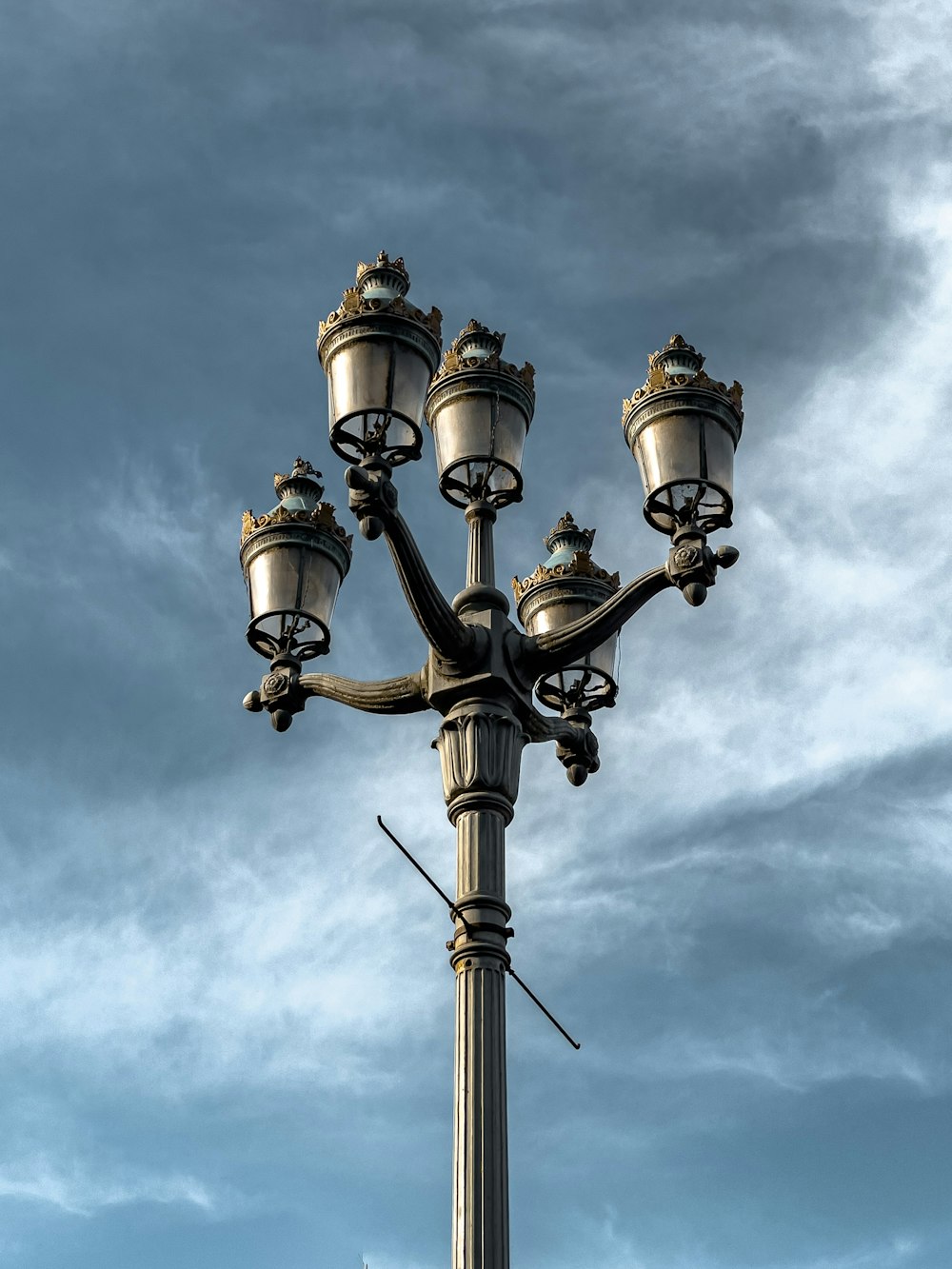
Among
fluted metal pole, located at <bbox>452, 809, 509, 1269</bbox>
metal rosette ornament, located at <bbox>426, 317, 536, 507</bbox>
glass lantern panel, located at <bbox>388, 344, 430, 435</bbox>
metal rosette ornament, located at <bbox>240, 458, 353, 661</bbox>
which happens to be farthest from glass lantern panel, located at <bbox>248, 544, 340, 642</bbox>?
fluted metal pole, located at <bbox>452, 809, 509, 1269</bbox>

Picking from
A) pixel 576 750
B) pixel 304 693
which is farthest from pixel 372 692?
pixel 576 750

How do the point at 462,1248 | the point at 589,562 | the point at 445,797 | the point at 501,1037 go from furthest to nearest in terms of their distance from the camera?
1. the point at 589,562
2. the point at 445,797
3. the point at 501,1037
4. the point at 462,1248

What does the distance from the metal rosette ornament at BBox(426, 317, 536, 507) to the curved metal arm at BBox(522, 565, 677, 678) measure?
52.5 inches

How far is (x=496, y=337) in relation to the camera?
1044 centimetres

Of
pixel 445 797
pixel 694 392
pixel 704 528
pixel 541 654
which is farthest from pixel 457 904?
pixel 694 392

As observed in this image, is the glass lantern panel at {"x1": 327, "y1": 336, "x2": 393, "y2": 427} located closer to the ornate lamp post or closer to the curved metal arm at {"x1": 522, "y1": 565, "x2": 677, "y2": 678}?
the ornate lamp post

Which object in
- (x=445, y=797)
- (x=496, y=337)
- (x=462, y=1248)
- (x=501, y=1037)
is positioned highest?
(x=496, y=337)

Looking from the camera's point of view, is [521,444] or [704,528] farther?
[521,444]

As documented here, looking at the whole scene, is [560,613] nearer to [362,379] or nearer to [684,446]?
[684,446]

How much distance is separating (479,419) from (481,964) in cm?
332

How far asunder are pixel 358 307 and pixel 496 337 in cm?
124

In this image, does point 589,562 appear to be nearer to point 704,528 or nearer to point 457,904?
point 704,528

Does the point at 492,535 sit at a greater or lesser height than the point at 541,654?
greater

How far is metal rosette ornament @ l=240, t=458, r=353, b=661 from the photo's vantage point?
399 inches
